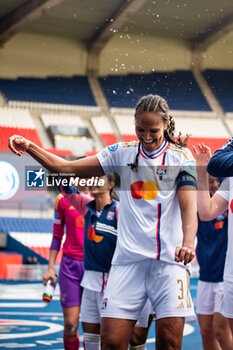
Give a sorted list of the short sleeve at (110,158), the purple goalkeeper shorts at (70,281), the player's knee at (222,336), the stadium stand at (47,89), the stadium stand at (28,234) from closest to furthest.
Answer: the short sleeve at (110,158) → the player's knee at (222,336) → the stadium stand at (47,89) → the purple goalkeeper shorts at (70,281) → the stadium stand at (28,234)

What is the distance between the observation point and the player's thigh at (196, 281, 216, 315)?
365cm

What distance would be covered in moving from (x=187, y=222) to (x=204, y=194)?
617 mm

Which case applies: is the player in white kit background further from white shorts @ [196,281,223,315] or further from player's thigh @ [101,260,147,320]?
white shorts @ [196,281,223,315]

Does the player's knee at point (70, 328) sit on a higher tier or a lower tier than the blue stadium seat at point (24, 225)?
lower

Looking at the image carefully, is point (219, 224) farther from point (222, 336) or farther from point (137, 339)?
point (137, 339)

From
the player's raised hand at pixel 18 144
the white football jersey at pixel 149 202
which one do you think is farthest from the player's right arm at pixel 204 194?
the player's raised hand at pixel 18 144

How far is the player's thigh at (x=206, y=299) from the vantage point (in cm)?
365

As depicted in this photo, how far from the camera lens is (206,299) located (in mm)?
3660

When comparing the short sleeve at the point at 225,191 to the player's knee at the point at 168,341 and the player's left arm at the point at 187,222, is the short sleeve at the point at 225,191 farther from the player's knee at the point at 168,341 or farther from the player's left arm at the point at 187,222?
the player's knee at the point at 168,341

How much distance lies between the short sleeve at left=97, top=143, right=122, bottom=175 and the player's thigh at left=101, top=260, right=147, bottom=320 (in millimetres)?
421

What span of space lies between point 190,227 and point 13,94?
71.5 inches

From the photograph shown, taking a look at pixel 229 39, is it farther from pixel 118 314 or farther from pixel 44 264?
pixel 44 264

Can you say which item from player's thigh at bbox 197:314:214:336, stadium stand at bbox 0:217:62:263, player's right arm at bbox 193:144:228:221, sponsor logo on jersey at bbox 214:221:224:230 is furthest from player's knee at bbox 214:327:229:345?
stadium stand at bbox 0:217:62:263

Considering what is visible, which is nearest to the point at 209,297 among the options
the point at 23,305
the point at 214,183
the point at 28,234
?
the point at 214,183
